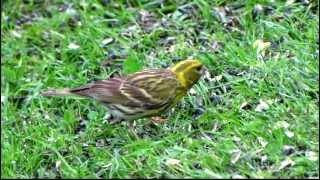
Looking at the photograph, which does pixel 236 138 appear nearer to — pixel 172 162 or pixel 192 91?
Answer: pixel 172 162

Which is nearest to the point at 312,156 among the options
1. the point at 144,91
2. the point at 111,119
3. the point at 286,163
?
the point at 286,163

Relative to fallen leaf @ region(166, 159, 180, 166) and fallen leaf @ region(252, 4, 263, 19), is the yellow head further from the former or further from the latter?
fallen leaf @ region(252, 4, 263, 19)

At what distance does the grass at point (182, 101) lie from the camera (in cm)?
591

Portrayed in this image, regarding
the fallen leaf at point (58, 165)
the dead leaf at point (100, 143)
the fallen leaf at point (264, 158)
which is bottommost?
the dead leaf at point (100, 143)

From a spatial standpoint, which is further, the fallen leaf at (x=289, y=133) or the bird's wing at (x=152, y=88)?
the bird's wing at (x=152, y=88)

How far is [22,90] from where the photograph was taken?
762 centimetres

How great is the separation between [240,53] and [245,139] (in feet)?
4.27

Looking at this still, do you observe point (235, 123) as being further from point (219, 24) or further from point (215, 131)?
point (219, 24)

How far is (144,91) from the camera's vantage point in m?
6.52

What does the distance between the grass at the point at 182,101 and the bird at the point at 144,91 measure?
0.18m

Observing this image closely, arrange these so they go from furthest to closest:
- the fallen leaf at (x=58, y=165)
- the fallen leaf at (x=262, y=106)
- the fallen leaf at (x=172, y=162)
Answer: the fallen leaf at (x=262, y=106)
the fallen leaf at (x=58, y=165)
the fallen leaf at (x=172, y=162)

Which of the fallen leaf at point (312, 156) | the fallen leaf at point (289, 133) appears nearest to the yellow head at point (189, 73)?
the fallen leaf at point (289, 133)

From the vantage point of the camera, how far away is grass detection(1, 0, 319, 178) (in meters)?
5.91

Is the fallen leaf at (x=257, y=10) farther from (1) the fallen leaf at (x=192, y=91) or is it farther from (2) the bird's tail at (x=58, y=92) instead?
(2) the bird's tail at (x=58, y=92)
